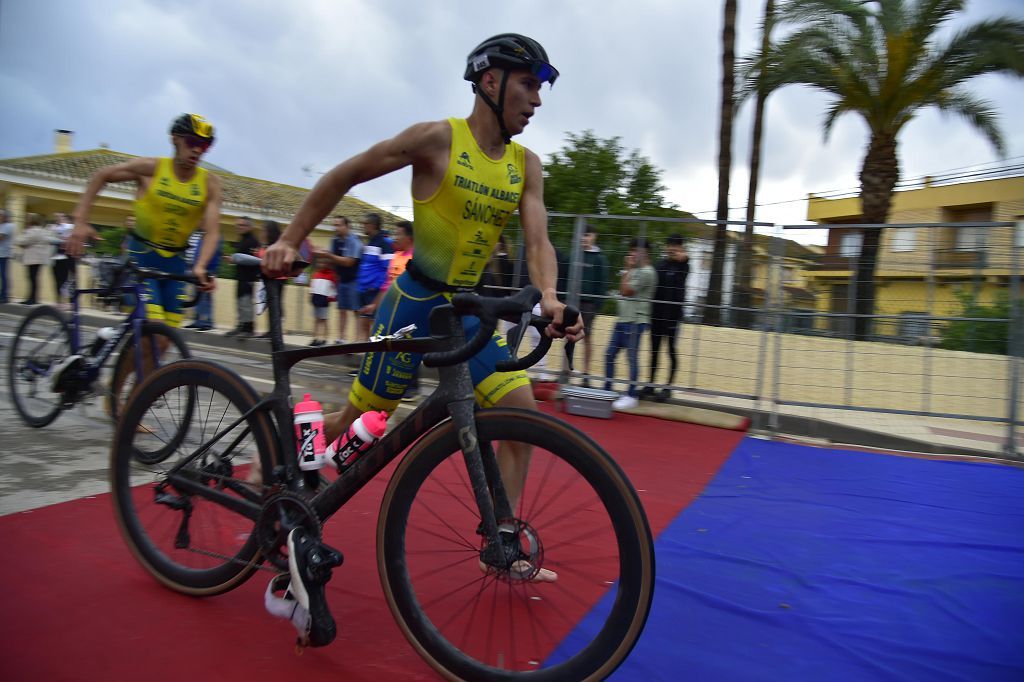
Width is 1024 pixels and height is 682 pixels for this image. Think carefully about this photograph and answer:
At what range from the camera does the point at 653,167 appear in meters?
25.8

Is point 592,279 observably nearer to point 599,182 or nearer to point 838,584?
point 838,584

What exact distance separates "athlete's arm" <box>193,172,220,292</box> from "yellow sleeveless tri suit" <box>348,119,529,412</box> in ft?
7.61

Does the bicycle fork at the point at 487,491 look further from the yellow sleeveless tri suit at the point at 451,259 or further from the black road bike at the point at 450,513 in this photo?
the yellow sleeveless tri suit at the point at 451,259

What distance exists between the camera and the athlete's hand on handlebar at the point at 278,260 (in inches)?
102

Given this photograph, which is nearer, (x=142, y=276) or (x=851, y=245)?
(x=142, y=276)

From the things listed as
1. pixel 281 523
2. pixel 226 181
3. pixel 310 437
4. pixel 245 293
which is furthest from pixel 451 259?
pixel 226 181

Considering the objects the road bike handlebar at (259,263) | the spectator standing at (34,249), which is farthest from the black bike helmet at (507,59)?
the spectator standing at (34,249)

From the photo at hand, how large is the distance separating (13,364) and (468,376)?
4.62 m

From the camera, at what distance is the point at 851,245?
7547mm

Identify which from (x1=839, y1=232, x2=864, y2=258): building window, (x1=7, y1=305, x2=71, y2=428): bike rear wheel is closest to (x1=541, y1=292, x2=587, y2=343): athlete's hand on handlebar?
(x1=7, y1=305, x2=71, y2=428): bike rear wheel

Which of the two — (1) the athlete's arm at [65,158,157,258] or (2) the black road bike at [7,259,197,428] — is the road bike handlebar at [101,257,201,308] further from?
(1) the athlete's arm at [65,158,157,258]

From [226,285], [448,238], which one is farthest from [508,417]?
[226,285]

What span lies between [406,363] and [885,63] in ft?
40.0

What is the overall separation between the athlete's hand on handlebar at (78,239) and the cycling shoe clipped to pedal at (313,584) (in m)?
3.45
